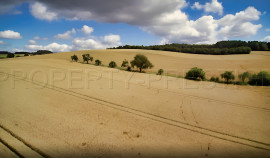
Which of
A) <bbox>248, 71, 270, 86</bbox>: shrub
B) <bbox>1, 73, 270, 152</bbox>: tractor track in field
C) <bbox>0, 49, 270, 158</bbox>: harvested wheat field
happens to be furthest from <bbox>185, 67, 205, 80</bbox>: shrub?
<bbox>1, 73, 270, 152</bbox>: tractor track in field

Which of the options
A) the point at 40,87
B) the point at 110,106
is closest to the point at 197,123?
the point at 110,106

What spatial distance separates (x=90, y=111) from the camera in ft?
29.1

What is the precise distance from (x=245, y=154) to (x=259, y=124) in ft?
13.2

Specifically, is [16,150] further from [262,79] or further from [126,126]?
[262,79]

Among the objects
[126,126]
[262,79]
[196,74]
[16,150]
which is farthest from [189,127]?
[262,79]

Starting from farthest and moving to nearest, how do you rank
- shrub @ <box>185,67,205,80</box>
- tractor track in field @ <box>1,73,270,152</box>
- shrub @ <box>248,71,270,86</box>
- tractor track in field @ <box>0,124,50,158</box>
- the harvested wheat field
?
shrub @ <box>185,67,205,80</box>, shrub @ <box>248,71,270,86</box>, tractor track in field @ <box>1,73,270,152</box>, the harvested wheat field, tractor track in field @ <box>0,124,50,158</box>

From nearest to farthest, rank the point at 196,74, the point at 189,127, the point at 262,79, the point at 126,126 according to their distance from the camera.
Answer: the point at 126,126, the point at 189,127, the point at 262,79, the point at 196,74

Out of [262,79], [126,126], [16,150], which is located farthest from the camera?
[262,79]

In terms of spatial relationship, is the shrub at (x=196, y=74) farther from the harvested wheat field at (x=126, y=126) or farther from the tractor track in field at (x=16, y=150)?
the tractor track in field at (x=16, y=150)

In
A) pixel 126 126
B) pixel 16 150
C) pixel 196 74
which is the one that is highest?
pixel 196 74

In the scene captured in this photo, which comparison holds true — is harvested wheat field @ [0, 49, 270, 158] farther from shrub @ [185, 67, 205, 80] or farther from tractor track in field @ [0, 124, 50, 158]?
shrub @ [185, 67, 205, 80]

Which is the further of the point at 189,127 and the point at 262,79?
the point at 262,79

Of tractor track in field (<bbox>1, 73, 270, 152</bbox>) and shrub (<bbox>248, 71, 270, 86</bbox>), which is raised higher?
shrub (<bbox>248, 71, 270, 86</bbox>)

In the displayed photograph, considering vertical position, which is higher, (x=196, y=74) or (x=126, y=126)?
(x=196, y=74)
